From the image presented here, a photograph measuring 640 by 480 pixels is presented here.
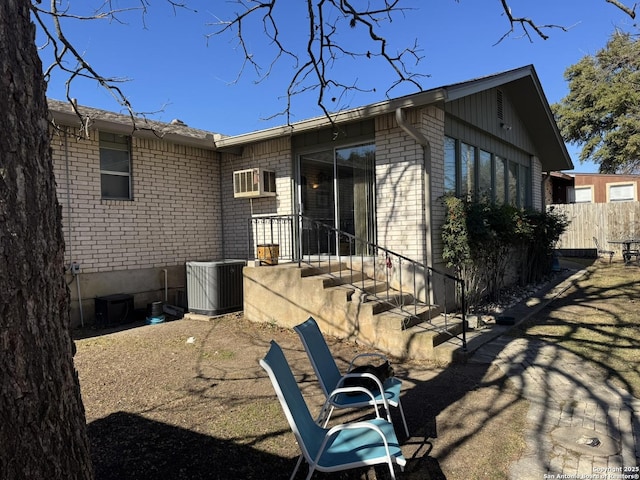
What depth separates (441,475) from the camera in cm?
298

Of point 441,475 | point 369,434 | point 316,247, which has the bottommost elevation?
point 441,475

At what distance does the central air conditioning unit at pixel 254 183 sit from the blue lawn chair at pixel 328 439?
6.22 m

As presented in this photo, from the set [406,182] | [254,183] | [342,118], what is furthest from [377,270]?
[254,183]

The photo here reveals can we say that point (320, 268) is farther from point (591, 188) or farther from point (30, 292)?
point (591, 188)

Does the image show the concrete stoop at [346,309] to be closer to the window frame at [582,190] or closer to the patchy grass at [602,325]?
the patchy grass at [602,325]

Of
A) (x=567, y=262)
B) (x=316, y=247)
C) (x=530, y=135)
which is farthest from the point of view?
(x=567, y=262)

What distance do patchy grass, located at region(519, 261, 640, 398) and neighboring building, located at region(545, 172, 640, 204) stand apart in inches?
644

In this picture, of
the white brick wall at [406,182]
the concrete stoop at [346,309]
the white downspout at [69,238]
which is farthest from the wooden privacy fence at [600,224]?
the white downspout at [69,238]

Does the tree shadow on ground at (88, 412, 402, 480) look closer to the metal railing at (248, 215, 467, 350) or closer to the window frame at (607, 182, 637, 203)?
the metal railing at (248, 215, 467, 350)

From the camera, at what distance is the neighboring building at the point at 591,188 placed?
24.8m

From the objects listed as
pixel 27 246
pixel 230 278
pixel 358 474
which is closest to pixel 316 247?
pixel 230 278

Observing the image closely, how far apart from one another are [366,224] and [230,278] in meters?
2.79

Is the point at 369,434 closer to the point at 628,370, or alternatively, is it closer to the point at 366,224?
the point at 628,370

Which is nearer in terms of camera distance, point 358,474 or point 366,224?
point 358,474
